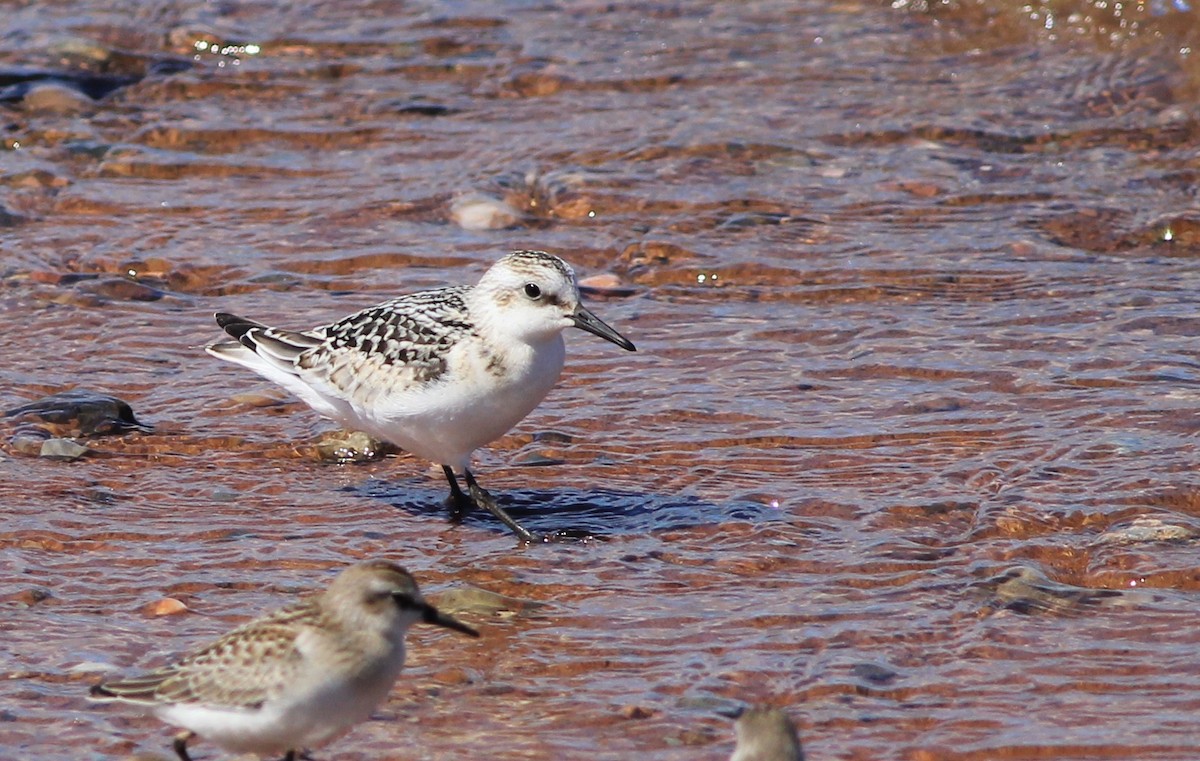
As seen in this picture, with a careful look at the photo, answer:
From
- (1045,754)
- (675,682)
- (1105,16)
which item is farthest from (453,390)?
(1105,16)

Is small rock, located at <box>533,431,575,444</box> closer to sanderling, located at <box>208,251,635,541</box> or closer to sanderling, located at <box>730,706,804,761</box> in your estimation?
sanderling, located at <box>208,251,635,541</box>

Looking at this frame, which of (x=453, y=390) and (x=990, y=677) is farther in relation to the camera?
(x=453, y=390)

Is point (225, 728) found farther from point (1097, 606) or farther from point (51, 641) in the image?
point (1097, 606)

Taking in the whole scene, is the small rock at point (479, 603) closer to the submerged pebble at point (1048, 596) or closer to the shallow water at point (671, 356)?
the shallow water at point (671, 356)

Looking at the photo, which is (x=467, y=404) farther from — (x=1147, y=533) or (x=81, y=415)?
(x=1147, y=533)

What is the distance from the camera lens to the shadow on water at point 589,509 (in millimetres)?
7504

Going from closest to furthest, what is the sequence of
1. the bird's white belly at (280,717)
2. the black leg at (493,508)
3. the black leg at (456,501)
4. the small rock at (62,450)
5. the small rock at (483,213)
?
the bird's white belly at (280,717) → the black leg at (493,508) → the black leg at (456,501) → the small rock at (62,450) → the small rock at (483,213)

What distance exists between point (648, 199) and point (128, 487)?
4283 millimetres

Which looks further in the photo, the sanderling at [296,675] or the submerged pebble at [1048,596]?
the submerged pebble at [1048,596]

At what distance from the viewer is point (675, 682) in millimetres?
6082

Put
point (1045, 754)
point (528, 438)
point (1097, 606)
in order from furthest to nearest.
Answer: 1. point (528, 438)
2. point (1097, 606)
3. point (1045, 754)

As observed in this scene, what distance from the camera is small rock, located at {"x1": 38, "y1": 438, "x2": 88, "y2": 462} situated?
8.07m

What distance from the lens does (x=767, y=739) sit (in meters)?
4.84

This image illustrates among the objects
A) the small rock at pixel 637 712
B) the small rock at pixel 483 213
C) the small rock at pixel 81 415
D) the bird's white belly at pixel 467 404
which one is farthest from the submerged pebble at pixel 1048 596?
the small rock at pixel 483 213
